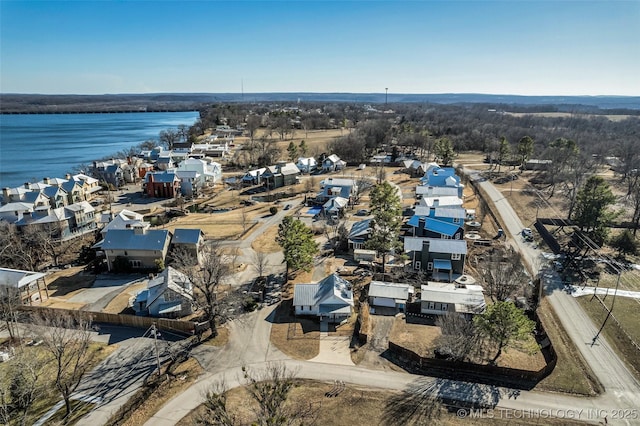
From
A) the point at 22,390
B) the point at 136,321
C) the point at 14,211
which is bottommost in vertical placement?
the point at 136,321

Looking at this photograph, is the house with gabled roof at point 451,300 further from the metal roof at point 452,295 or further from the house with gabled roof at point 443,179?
the house with gabled roof at point 443,179

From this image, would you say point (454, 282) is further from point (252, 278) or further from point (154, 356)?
point (154, 356)

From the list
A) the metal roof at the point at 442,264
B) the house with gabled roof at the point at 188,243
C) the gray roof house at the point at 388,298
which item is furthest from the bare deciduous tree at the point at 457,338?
the house with gabled roof at the point at 188,243

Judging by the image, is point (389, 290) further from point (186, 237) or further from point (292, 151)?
point (292, 151)

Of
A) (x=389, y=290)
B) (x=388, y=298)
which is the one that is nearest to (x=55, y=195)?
(x=389, y=290)

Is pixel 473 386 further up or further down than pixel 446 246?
further down
